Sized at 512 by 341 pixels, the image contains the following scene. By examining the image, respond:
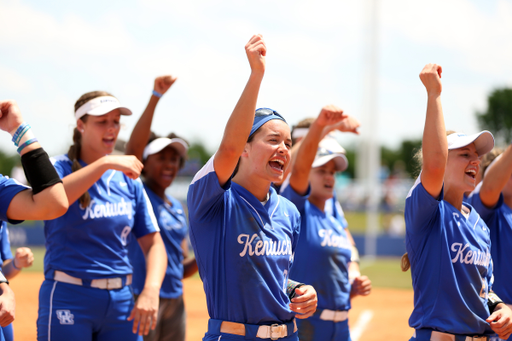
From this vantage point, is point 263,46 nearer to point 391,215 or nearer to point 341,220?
point 341,220

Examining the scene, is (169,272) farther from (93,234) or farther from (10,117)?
(10,117)

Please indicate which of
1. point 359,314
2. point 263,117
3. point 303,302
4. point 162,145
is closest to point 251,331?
point 303,302

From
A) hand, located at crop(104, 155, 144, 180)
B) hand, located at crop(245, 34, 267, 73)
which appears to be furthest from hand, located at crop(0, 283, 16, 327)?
hand, located at crop(245, 34, 267, 73)

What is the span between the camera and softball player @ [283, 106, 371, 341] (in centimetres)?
407

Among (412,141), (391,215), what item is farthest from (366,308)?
(412,141)

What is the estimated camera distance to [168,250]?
505 centimetres

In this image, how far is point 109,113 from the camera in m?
4.08

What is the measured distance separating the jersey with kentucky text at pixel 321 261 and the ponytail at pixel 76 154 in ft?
5.15

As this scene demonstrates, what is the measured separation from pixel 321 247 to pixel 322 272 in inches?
8.2

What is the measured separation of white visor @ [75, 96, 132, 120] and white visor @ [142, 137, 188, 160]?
944 mm

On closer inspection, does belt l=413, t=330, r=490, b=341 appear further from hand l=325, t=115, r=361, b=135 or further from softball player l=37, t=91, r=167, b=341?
hand l=325, t=115, r=361, b=135

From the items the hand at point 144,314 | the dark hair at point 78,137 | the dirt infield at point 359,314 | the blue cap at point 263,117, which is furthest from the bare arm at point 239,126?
the dirt infield at point 359,314

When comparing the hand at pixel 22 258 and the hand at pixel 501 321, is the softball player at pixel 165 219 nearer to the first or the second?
the hand at pixel 22 258

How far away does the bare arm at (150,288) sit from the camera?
11.3ft
